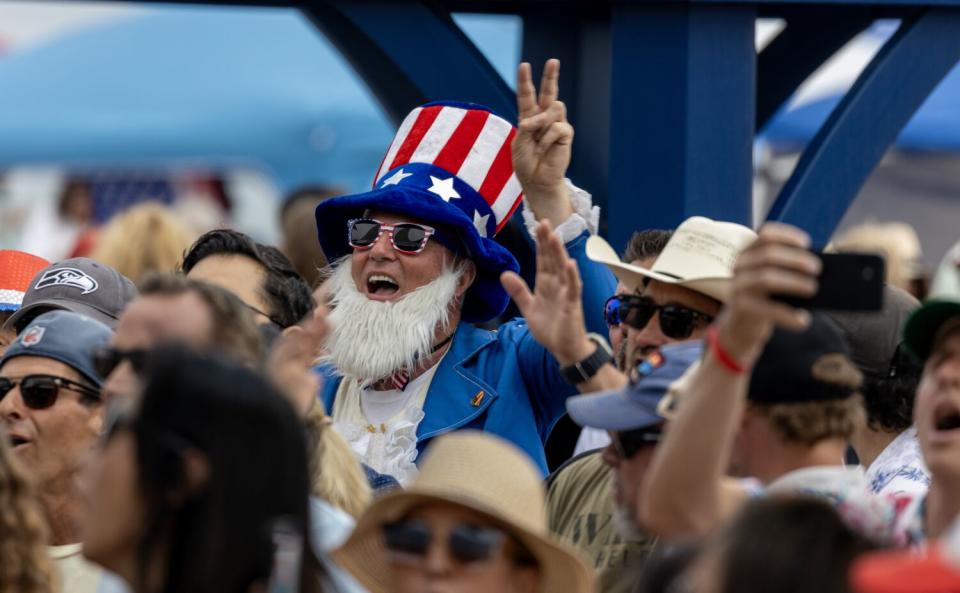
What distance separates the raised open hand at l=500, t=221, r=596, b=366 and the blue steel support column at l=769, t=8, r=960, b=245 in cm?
137

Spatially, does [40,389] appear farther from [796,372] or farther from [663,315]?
[796,372]

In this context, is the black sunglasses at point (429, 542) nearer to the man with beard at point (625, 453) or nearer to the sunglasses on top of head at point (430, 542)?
the sunglasses on top of head at point (430, 542)

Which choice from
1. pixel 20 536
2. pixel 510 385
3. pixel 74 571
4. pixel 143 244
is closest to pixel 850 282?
pixel 20 536

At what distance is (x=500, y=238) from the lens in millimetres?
5535

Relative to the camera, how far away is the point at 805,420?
3240 millimetres

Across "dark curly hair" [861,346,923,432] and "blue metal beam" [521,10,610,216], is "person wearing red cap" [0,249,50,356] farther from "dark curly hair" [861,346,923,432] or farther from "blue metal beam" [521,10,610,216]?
"dark curly hair" [861,346,923,432]

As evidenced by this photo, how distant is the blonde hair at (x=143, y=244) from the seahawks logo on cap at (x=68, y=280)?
3009mm

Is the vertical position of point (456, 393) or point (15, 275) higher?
point (15, 275)

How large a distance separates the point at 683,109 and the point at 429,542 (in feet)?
7.25

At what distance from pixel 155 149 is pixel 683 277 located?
10.3m

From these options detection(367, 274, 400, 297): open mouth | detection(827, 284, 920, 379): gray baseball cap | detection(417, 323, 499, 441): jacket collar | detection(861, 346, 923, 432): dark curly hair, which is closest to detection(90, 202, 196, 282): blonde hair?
detection(367, 274, 400, 297): open mouth

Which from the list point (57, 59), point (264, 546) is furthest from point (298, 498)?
point (57, 59)

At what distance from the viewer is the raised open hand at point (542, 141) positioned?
14.7 feet

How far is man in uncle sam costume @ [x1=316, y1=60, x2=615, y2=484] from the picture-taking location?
14.8ft
